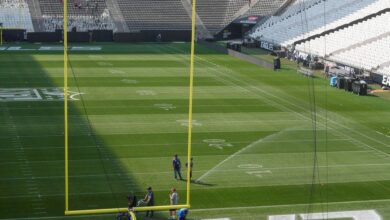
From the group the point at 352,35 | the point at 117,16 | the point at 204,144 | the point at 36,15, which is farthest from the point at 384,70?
the point at 36,15

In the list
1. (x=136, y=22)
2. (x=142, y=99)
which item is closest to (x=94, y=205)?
(x=142, y=99)

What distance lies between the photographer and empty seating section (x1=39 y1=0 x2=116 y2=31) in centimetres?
5477

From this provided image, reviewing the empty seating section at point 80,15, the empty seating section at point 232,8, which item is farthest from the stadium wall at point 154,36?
the empty seating section at point 232,8

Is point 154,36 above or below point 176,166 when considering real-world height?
above

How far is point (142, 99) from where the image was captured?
95.9ft

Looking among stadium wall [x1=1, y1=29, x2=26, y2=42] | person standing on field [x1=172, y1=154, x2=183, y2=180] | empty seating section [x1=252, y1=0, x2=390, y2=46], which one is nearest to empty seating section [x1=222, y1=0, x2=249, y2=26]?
empty seating section [x1=252, y1=0, x2=390, y2=46]

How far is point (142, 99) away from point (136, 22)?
27.9m

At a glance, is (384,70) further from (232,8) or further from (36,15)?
(36,15)

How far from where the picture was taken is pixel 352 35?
41.4 meters

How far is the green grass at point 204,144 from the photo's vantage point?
17094 millimetres

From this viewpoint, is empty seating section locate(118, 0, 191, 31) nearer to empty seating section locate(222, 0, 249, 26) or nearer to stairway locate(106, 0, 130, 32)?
stairway locate(106, 0, 130, 32)

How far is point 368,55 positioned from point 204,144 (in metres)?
17.5

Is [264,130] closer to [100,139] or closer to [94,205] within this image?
[100,139]

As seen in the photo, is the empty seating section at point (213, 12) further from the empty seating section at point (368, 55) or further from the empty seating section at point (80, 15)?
the empty seating section at point (368, 55)
